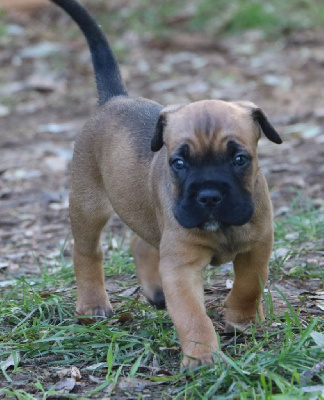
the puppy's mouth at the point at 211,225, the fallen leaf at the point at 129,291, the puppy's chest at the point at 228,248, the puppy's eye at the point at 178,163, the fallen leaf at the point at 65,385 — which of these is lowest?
the fallen leaf at the point at 129,291

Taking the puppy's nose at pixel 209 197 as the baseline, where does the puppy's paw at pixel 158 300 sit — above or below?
below

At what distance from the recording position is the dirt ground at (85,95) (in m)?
8.23

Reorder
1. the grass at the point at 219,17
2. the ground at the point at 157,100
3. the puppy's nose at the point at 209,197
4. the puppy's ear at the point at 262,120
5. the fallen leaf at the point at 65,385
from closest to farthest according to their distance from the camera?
the puppy's nose at the point at 209,197 → the fallen leaf at the point at 65,385 → the puppy's ear at the point at 262,120 → the ground at the point at 157,100 → the grass at the point at 219,17

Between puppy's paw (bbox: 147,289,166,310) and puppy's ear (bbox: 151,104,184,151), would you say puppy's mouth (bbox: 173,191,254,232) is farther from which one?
puppy's paw (bbox: 147,289,166,310)

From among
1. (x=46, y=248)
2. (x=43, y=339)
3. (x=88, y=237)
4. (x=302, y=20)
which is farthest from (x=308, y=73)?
(x=43, y=339)

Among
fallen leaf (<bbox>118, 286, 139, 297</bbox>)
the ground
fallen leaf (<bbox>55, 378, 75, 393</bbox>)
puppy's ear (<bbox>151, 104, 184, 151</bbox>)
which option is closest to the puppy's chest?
the ground

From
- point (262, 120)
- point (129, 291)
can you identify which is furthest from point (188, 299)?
point (129, 291)

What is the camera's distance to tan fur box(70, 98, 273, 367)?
14.2ft

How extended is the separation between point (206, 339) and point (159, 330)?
827 mm

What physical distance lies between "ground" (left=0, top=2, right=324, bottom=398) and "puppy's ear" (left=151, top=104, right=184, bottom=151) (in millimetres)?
1208

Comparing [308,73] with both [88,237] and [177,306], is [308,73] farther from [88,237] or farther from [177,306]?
[177,306]

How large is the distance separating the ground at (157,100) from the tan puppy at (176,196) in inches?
15.5

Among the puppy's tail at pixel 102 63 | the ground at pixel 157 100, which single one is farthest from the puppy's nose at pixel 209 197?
the puppy's tail at pixel 102 63

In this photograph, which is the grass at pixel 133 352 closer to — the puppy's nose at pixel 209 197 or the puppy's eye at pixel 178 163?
the puppy's nose at pixel 209 197
